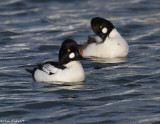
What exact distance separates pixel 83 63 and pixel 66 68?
2.42 m

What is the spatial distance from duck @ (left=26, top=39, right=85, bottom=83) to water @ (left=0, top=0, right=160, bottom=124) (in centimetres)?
19

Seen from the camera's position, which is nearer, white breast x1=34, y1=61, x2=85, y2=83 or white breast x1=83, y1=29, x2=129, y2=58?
white breast x1=34, y1=61, x2=85, y2=83

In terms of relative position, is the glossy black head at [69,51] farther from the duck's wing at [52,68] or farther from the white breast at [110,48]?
the white breast at [110,48]

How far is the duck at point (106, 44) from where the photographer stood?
15523 mm

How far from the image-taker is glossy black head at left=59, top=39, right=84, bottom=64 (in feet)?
40.1

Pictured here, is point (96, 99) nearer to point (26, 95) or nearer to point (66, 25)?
point (26, 95)

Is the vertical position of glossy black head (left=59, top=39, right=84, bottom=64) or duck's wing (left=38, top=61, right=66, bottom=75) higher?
glossy black head (left=59, top=39, right=84, bottom=64)

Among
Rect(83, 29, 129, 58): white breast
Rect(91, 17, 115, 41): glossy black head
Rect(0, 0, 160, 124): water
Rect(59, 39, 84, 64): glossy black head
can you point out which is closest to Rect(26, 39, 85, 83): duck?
Rect(59, 39, 84, 64): glossy black head

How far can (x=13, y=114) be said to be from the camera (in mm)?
10445

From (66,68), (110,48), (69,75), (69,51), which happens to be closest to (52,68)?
(66,68)

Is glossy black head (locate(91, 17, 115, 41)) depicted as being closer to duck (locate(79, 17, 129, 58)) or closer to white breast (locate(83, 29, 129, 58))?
duck (locate(79, 17, 129, 58))

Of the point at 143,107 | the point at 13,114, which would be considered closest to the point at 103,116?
the point at 143,107

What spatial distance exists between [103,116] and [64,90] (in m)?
1.96

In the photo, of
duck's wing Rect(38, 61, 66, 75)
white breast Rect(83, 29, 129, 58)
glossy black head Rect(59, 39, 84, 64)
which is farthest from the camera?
white breast Rect(83, 29, 129, 58)
